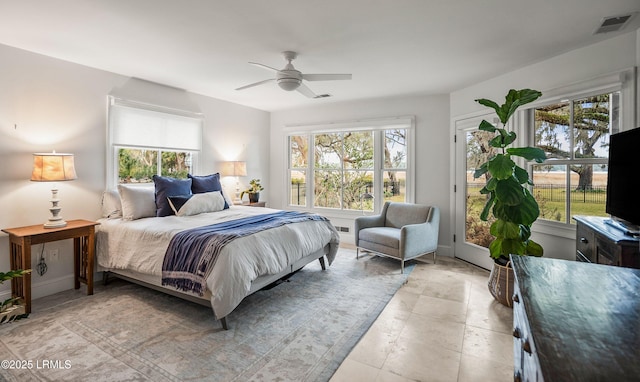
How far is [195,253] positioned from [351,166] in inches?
135

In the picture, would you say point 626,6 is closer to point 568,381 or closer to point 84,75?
point 568,381

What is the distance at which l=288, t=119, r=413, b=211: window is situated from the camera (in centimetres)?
504

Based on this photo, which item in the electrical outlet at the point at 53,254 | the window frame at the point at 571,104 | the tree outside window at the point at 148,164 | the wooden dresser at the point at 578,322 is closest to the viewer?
the wooden dresser at the point at 578,322

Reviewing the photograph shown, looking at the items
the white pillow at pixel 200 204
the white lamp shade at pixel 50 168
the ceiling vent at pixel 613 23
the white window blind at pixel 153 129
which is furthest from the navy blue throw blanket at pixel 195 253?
the ceiling vent at pixel 613 23

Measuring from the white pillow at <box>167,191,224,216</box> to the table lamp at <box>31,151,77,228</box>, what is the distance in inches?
39.3

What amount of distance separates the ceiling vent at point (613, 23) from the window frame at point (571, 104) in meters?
0.38

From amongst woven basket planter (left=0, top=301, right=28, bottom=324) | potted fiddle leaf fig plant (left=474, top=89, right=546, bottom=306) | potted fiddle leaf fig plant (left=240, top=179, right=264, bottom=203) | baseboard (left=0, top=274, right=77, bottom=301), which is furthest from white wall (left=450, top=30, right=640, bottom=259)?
baseboard (left=0, top=274, right=77, bottom=301)

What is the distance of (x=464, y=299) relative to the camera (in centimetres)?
306

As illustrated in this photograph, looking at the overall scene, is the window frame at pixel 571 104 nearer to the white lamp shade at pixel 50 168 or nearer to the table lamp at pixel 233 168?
the table lamp at pixel 233 168

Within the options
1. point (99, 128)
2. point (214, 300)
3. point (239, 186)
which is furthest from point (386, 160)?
point (99, 128)

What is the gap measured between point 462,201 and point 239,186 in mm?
3650

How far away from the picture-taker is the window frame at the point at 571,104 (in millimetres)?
2604

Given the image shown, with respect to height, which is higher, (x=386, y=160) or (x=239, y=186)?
(x=386, y=160)

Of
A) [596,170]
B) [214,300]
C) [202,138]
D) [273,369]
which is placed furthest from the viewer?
[202,138]
